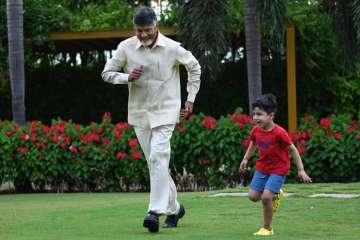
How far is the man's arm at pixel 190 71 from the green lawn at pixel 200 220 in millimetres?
1152

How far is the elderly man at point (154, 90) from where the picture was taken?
7570 mm

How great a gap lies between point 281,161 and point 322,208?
93.3 inches

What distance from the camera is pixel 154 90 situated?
25.4 feet

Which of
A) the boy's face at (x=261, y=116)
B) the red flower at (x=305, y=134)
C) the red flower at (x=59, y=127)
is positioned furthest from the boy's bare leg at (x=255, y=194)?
the red flower at (x=59, y=127)

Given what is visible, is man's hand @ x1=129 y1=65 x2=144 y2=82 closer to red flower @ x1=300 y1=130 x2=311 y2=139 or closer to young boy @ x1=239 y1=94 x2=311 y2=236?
young boy @ x1=239 y1=94 x2=311 y2=236

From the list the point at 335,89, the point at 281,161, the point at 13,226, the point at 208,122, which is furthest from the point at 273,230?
the point at 335,89

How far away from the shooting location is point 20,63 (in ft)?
56.0

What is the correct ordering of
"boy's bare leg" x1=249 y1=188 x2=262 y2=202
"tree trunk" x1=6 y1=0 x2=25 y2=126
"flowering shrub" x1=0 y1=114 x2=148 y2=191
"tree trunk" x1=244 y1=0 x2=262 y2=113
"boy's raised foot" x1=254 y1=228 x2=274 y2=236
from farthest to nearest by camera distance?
"tree trunk" x1=6 y1=0 x2=25 y2=126, "tree trunk" x1=244 y1=0 x2=262 y2=113, "flowering shrub" x1=0 y1=114 x2=148 y2=191, "boy's bare leg" x1=249 y1=188 x2=262 y2=202, "boy's raised foot" x1=254 y1=228 x2=274 y2=236

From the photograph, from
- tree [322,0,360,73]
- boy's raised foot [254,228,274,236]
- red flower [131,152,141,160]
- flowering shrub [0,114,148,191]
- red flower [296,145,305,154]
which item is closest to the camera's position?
boy's raised foot [254,228,274,236]

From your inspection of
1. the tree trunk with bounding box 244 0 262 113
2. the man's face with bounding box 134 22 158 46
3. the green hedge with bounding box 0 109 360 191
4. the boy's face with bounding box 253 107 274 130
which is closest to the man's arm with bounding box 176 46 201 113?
the man's face with bounding box 134 22 158 46

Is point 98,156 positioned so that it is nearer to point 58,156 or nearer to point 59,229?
point 58,156

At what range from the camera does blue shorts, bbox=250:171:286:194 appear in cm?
720

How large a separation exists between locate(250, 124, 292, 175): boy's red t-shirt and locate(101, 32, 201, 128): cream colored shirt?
899 millimetres

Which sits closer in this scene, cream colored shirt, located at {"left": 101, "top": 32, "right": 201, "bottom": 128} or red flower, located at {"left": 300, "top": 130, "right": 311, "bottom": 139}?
cream colored shirt, located at {"left": 101, "top": 32, "right": 201, "bottom": 128}
